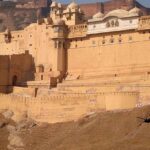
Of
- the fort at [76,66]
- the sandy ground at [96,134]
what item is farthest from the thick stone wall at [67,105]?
the sandy ground at [96,134]

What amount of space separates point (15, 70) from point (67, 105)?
39.3 feet

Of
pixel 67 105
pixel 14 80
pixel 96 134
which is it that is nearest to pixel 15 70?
pixel 14 80

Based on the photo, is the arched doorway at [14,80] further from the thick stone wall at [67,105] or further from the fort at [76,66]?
the thick stone wall at [67,105]

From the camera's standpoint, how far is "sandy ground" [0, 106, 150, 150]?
1305 inches

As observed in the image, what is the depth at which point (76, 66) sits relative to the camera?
5094cm

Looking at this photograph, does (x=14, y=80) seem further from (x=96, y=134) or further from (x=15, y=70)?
(x=96, y=134)

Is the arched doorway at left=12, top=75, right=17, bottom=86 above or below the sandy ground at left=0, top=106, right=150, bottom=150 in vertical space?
above

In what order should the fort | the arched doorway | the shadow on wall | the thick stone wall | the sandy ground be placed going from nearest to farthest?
the sandy ground → the thick stone wall → the fort → the shadow on wall → the arched doorway

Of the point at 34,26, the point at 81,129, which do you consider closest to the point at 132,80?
the point at 81,129

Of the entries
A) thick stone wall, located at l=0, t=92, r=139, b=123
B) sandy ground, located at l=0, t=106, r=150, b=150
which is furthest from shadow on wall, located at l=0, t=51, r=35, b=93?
sandy ground, located at l=0, t=106, r=150, b=150

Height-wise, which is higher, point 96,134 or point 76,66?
point 76,66

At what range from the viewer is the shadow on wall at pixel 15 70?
4994cm

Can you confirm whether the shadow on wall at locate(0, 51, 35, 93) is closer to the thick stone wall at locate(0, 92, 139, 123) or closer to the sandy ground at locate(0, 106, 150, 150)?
the thick stone wall at locate(0, 92, 139, 123)

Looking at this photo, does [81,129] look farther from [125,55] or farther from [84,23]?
[84,23]
